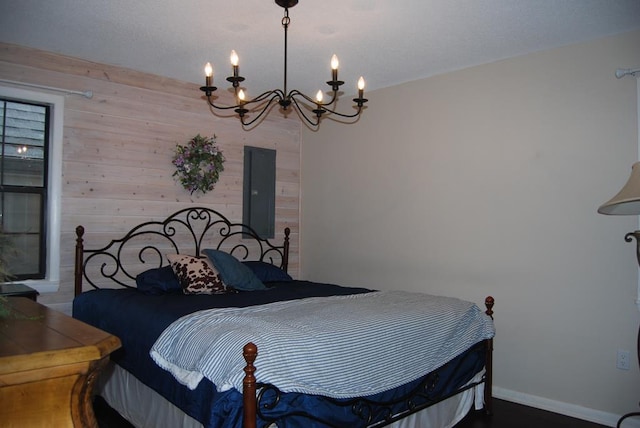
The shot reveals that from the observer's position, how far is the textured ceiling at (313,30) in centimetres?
273

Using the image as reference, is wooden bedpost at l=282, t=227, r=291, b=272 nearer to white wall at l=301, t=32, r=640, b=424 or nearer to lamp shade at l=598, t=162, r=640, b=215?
white wall at l=301, t=32, r=640, b=424

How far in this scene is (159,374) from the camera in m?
2.38

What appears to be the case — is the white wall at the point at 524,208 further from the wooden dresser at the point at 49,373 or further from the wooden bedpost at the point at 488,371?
the wooden dresser at the point at 49,373

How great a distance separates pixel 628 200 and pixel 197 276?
2669 millimetres

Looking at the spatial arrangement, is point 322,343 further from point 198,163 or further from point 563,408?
point 198,163

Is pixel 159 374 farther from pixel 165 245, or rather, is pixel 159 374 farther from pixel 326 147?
pixel 326 147

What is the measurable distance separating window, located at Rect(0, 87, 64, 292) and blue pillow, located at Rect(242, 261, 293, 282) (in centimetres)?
147

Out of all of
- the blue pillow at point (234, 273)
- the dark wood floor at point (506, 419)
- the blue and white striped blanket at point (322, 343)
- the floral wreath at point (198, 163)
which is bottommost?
the dark wood floor at point (506, 419)

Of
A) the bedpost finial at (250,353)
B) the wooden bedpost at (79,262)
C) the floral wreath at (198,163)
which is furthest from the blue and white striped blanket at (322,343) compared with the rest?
the floral wreath at (198,163)

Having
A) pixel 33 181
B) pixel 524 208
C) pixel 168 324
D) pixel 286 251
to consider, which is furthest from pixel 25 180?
pixel 524 208

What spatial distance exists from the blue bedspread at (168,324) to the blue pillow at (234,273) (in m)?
0.13

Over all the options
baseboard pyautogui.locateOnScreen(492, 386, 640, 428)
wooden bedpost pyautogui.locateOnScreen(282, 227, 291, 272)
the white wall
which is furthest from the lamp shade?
wooden bedpost pyautogui.locateOnScreen(282, 227, 291, 272)

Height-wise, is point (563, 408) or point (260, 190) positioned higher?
point (260, 190)

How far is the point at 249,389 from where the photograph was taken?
5.79ft
